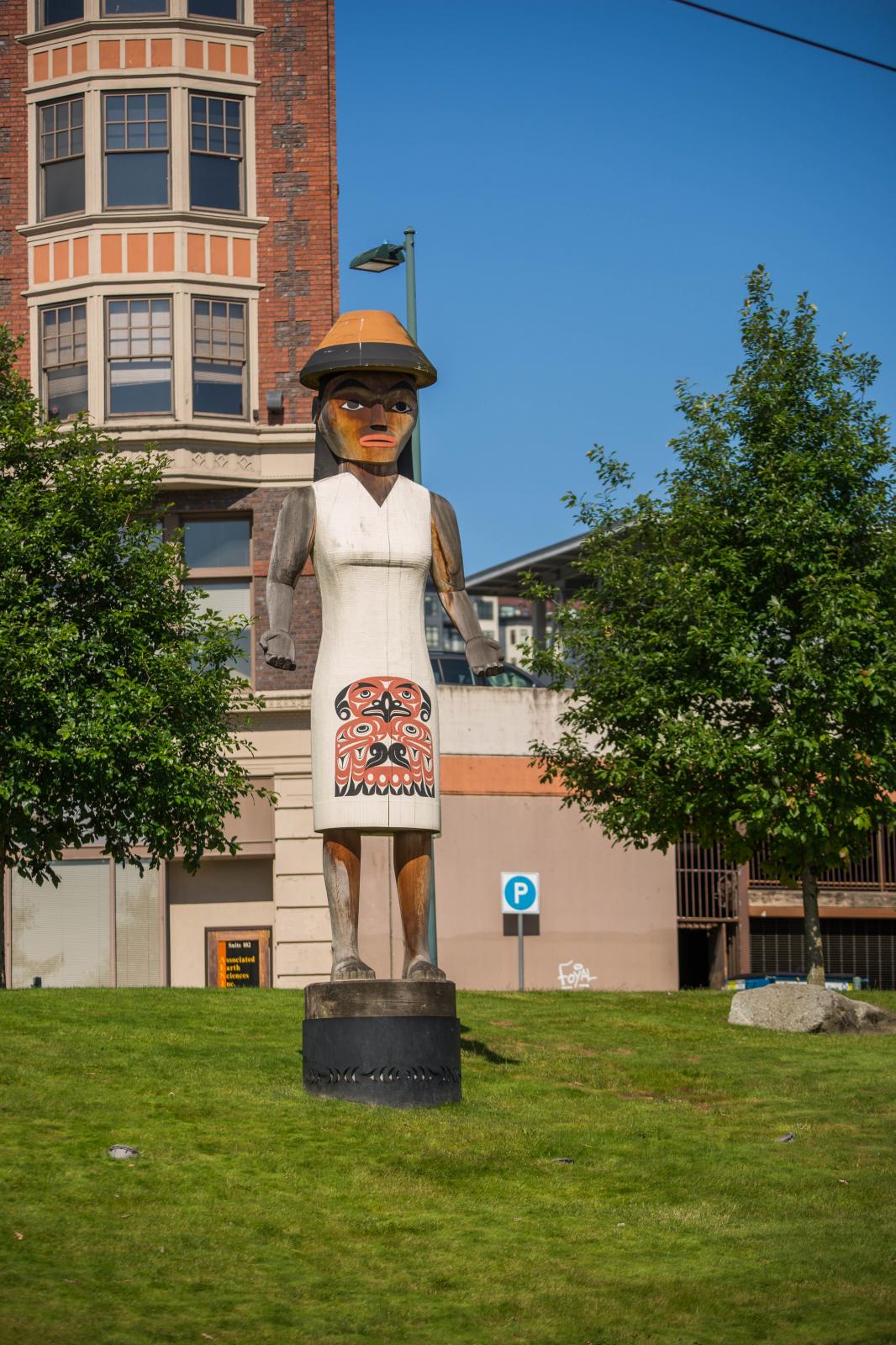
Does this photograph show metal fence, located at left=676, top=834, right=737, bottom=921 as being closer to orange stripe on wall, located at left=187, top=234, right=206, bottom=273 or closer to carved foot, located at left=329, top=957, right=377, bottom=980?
orange stripe on wall, located at left=187, top=234, right=206, bottom=273

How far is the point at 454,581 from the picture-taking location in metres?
13.5

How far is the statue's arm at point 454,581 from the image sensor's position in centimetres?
1333

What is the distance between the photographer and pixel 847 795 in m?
20.5

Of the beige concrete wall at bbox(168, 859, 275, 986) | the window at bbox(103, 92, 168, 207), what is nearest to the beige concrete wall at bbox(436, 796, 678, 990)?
the beige concrete wall at bbox(168, 859, 275, 986)

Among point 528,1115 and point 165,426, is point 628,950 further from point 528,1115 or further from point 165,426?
point 528,1115

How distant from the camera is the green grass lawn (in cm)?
800

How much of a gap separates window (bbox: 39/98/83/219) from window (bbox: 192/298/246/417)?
287cm

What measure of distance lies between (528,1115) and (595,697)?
9.62 meters

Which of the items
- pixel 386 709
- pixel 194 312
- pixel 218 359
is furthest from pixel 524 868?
pixel 386 709

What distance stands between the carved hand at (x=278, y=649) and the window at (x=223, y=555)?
55.4 ft

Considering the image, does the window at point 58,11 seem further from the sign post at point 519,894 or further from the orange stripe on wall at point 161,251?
the sign post at point 519,894

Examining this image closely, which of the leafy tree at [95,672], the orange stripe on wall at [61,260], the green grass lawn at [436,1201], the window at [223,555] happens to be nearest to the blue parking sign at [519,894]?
the window at [223,555]

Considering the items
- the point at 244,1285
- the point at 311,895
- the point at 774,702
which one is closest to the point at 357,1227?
the point at 244,1285

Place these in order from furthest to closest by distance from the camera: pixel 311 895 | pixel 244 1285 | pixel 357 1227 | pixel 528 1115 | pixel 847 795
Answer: pixel 311 895, pixel 847 795, pixel 528 1115, pixel 357 1227, pixel 244 1285
